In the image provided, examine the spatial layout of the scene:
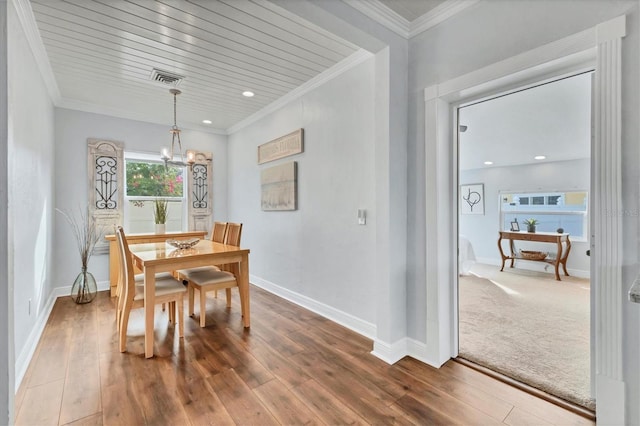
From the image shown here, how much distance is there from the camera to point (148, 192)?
476cm

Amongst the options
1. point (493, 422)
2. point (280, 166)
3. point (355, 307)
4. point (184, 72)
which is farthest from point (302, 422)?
point (184, 72)

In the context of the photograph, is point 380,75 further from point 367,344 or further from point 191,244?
point 191,244

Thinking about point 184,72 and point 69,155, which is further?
point 69,155

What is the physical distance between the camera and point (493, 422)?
1.64m

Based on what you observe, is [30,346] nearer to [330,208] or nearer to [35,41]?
[35,41]

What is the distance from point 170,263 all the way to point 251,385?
1220 millimetres

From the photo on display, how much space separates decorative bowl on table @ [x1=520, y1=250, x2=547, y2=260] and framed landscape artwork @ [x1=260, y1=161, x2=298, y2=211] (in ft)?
16.5

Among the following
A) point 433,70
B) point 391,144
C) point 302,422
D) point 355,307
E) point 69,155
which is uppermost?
point 433,70

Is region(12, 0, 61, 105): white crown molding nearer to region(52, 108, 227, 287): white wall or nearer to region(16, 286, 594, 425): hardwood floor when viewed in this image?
region(52, 108, 227, 287): white wall

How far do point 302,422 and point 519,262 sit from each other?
6.54 metres

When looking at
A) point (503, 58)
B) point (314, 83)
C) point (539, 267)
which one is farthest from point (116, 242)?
point (539, 267)

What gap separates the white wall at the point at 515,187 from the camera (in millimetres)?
5742

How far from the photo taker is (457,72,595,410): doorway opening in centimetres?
239

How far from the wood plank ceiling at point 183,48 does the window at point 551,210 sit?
18.5ft
